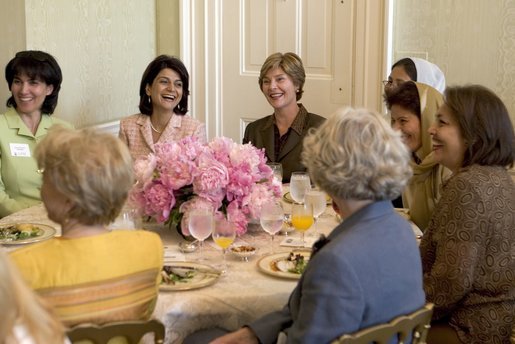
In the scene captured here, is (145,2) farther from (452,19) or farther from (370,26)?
(452,19)

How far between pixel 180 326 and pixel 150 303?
0.25 metres

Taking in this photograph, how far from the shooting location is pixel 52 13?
3.99 meters

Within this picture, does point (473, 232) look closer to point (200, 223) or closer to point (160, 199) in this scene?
point (200, 223)

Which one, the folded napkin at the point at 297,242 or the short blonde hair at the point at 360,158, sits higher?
the short blonde hair at the point at 360,158

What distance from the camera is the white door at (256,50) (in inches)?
185

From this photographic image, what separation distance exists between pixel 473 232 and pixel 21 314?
141 cm

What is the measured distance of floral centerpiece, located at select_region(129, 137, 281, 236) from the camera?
2447 millimetres

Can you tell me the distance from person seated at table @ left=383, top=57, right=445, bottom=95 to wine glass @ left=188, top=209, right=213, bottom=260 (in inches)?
70.4

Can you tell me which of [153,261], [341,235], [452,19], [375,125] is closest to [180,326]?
[153,261]

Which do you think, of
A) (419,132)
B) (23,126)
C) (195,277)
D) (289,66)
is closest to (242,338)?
(195,277)

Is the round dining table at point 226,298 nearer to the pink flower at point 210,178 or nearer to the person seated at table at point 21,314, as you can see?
the pink flower at point 210,178

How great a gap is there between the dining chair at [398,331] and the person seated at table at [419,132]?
129cm

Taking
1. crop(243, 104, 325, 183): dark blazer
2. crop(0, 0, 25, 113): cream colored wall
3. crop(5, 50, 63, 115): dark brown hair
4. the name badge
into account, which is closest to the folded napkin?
crop(243, 104, 325, 183): dark blazer

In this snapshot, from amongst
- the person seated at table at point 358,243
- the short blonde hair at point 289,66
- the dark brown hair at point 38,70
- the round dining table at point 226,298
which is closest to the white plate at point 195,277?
the round dining table at point 226,298
